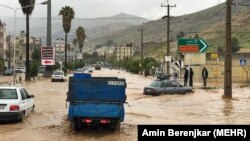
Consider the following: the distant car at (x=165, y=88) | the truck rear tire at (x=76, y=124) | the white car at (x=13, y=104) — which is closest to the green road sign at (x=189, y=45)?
the distant car at (x=165, y=88)

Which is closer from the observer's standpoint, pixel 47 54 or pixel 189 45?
pixel 189 45

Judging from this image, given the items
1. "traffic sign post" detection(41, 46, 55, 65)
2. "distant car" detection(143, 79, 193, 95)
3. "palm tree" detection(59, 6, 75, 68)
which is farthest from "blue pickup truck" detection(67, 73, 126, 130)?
"palm tree" detection(59, 6, 75, 68)

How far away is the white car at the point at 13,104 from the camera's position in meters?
18.7

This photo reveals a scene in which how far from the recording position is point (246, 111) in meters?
26.8

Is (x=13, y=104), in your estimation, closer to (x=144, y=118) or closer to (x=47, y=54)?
(x=144, y=118)

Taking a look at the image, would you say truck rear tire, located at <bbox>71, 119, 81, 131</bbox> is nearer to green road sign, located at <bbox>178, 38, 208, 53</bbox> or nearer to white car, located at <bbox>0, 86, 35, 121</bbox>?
white car, located at <bbox>0, 86, 35, 121</bbox>

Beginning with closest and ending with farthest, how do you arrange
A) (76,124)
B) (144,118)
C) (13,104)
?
(76,124), (13,104), (144,118)

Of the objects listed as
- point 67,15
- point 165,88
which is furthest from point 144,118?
point 67,15

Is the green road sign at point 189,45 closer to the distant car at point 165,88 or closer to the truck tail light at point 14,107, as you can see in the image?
the distant car at point 165,88

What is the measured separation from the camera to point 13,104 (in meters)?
18.8

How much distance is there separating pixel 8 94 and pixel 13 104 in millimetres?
1004

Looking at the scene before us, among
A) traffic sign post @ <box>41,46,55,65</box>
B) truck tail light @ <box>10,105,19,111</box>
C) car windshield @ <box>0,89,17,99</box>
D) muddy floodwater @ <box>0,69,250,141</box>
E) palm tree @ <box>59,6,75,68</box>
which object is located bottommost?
muddy floodwater @ <box>0,69,250,141</box>

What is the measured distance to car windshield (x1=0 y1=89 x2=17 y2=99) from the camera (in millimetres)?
19500

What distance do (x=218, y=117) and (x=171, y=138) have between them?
17.0 meters
